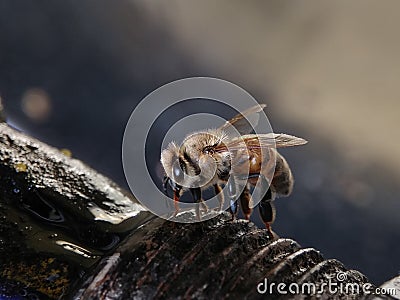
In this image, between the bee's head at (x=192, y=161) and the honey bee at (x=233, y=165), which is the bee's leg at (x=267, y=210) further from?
the bee's head at (x=192, y=161)

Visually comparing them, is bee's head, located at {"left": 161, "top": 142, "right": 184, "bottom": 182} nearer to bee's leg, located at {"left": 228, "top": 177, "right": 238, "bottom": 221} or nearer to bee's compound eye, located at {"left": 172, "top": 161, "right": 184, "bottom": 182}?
bee's compound eye, located at {"left": 172, "top": 161, "right": 184, "bottom": 182}

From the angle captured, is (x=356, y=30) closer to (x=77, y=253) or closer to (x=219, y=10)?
(x=219, y=10)

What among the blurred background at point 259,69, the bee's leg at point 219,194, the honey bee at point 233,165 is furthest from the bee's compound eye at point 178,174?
the blurred background at point 259,69

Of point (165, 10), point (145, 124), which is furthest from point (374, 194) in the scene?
point (165, 10)

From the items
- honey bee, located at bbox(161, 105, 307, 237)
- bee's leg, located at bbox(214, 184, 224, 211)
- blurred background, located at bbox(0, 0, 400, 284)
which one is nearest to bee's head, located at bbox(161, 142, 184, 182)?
honey bee, located at bbox(161, 105, 307, 237)

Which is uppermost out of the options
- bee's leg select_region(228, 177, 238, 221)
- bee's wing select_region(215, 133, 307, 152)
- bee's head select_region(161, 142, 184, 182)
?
bee's wing select_region(215, 133, 307, 152)

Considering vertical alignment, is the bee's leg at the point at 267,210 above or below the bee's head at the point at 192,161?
below

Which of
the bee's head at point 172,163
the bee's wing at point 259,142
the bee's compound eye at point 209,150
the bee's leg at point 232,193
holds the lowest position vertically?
the bee's leg at point 232,193
